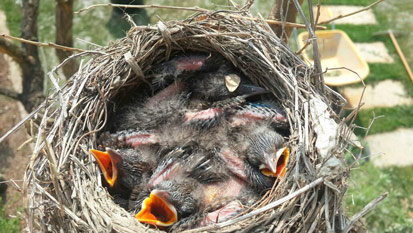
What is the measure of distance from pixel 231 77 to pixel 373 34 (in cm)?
270

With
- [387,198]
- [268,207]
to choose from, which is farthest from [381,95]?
[268,207]

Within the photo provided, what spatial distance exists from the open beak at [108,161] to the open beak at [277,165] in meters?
0.40

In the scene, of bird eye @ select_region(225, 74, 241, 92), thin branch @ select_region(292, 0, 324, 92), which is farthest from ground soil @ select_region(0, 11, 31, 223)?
thin branch @ select_region(292, 0, 324, 92)

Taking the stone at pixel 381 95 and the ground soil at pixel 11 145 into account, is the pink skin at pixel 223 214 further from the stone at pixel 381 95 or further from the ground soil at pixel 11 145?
the stone at pixel 381 95

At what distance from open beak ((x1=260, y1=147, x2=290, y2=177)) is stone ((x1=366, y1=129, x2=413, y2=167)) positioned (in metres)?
1.78

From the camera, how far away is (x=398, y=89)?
312 cm

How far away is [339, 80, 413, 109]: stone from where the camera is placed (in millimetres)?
3021

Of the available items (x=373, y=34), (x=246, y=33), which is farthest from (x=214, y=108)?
(x=373, y=34)

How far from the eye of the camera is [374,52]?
134 inches

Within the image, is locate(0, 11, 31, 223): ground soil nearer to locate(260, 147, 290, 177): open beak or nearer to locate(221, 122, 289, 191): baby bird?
locate(221, 122, 289, 191): baby bird

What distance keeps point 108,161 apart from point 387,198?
178 cm

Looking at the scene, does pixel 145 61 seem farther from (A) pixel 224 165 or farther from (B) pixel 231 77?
(A) pixel 224 165

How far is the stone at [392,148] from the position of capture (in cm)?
268

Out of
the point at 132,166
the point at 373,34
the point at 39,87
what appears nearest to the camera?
the point at 132,166
